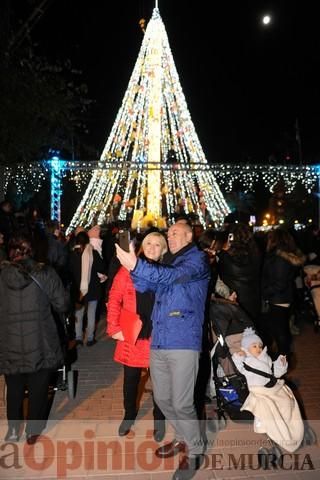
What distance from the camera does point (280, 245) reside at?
21.3 feet

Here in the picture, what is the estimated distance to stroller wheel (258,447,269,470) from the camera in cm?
406

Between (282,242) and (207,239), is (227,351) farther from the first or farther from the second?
(207,239)

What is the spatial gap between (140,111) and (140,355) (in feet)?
72.2

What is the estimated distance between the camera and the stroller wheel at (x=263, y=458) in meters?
4.06

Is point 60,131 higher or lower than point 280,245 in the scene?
higher

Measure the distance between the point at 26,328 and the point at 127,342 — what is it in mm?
944

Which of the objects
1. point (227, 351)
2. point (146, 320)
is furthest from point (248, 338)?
point (146, 320)

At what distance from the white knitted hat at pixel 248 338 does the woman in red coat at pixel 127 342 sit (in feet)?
2.93

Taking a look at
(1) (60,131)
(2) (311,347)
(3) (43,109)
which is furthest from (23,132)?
(2) (311,347)

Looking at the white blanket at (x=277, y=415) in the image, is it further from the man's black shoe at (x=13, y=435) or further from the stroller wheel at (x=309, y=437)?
the man's black shoe at (x=13, y=435)

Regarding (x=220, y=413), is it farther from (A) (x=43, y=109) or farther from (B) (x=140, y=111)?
(B) (x=140, y=111)

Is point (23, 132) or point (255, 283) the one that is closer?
point (255, 283)

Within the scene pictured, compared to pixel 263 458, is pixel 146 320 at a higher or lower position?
higher

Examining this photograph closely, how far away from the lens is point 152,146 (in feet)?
81.8
